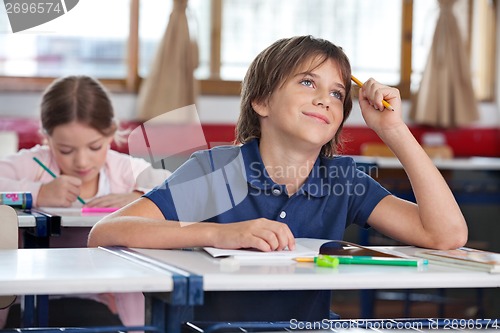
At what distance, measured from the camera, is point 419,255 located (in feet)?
5.18

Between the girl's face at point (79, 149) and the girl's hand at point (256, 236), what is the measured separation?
4.80ft

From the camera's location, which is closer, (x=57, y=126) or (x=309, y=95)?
(x=309, y=95)

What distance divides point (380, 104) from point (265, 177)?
288 mm

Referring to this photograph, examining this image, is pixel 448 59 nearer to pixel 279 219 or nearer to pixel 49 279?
pixel 279 219

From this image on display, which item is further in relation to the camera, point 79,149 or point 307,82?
point 79,149

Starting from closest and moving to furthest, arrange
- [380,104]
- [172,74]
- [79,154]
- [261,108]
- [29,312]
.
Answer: [380,104] < [261,108] < [29,312] < [79,154] < [172,74]

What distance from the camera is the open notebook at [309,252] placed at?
56.5 inches

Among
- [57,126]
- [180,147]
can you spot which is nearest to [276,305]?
[57,126]


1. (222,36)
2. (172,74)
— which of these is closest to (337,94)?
(172,74)

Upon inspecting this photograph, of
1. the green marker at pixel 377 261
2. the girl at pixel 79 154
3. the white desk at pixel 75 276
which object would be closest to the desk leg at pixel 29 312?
the girl at pixel 79 154

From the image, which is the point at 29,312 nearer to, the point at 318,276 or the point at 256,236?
the point at 256,236

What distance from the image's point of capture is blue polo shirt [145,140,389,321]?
1.77m

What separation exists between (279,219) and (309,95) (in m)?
0.27

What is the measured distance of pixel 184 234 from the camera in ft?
5.01
